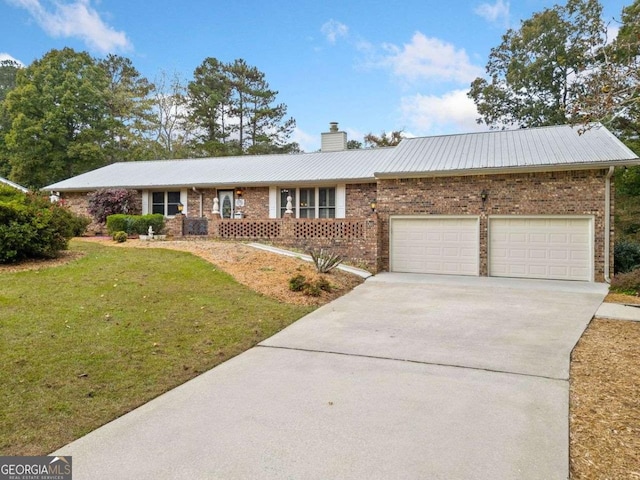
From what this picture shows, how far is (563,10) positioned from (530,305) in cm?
2561

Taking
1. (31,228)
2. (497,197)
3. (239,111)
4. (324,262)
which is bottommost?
(324,262)

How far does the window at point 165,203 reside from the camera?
749 inches

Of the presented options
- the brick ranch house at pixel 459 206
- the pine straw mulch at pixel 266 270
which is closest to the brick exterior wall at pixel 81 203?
the brick ranch house at pixel 459 206

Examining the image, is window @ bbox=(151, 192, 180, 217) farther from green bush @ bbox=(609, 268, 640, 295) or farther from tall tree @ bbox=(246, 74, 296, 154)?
green bush @ bbox=(609, 268, 640, 295)

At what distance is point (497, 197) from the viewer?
1255 cm

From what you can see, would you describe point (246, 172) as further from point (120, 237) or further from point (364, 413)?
point (364, 413)

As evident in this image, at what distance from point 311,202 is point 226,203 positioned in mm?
3879

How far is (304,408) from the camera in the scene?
3.81 metres

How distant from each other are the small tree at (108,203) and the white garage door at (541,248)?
14.9 meters

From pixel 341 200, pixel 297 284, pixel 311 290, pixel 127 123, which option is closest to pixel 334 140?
pixel 341 200

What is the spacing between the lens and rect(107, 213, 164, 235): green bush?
645 inches

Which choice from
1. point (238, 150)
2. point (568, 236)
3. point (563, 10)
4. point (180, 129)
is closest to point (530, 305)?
point (568, 236)

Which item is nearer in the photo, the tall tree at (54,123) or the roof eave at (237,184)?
the roof eave at (237,184)

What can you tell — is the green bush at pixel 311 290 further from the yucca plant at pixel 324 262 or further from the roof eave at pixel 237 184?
the roof eave at pixel 237 184
